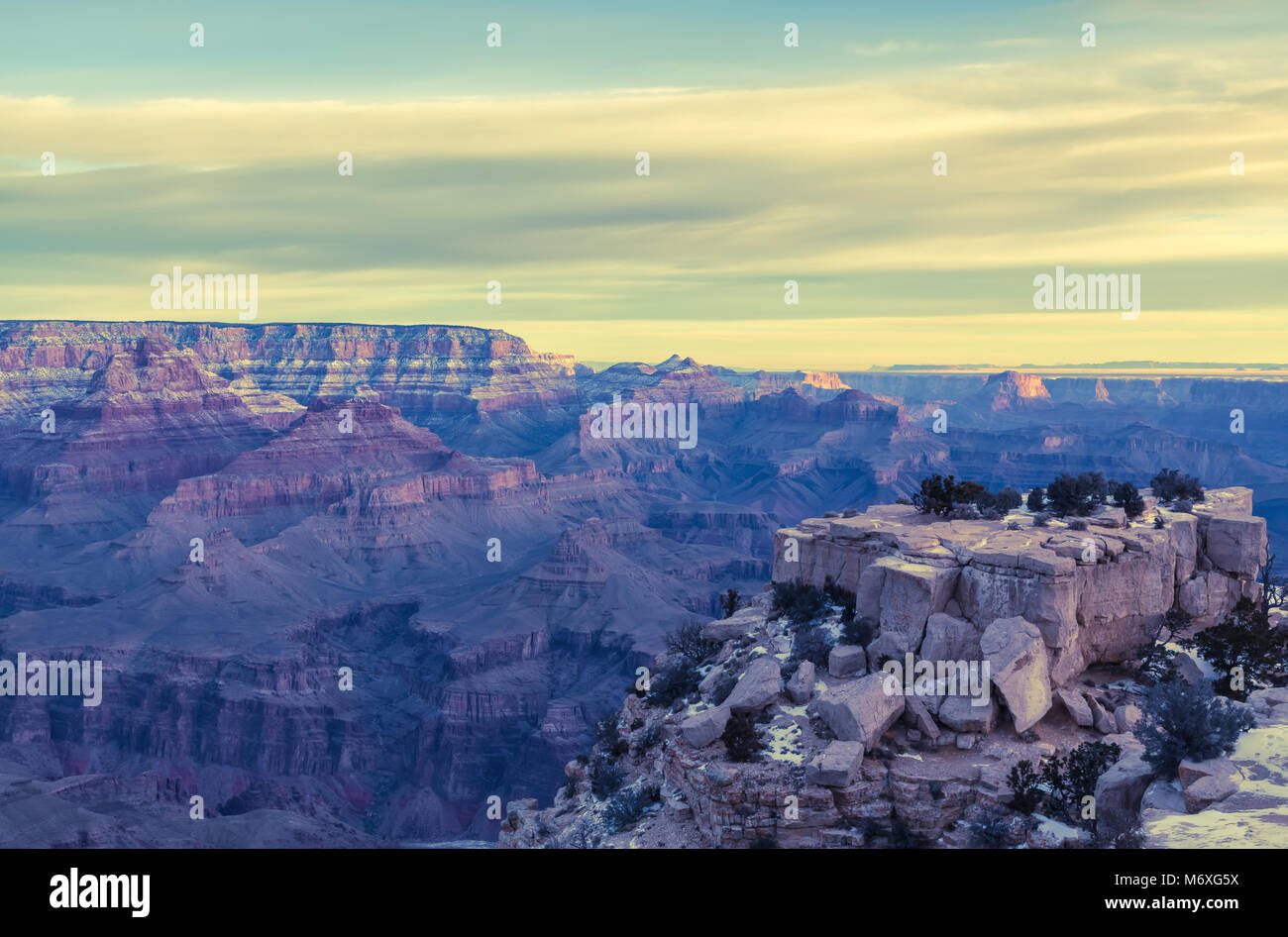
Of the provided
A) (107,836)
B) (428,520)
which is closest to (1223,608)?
(107,836)

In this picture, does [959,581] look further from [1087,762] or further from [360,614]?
[360,614]

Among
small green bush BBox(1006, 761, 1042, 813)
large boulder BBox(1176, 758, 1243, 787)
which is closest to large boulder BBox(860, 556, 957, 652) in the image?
small green bush BBox(1006, 761, 1042, 813)

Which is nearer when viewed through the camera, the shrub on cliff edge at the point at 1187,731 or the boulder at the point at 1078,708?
the shrub on cliff edge at the point at 1187,731

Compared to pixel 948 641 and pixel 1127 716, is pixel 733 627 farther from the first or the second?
pixel 1127 716

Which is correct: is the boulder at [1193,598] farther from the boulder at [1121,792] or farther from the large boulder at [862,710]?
the boulder at [1121,792]

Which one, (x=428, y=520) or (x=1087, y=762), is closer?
(x=1087, y=762)

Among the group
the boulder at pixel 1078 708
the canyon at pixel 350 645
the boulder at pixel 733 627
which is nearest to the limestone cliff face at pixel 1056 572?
the canyon at pixel 350 645

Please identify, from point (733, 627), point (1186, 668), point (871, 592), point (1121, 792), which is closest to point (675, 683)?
point (733, 627)
